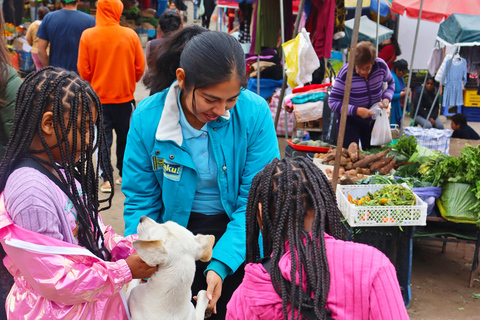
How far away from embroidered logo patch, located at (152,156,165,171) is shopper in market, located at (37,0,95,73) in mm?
4733

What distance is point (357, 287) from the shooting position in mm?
1431

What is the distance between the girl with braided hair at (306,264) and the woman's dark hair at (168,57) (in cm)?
84

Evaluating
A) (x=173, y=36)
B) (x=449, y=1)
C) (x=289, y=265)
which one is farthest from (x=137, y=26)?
(x=289, y=265)

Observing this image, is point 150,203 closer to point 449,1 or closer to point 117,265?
point 117,265

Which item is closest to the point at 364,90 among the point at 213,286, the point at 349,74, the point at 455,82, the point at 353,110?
the point at 353,110

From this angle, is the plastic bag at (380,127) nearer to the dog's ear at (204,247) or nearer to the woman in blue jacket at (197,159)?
the woman in blue jacket at (197,159)

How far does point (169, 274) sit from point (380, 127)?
4.69m

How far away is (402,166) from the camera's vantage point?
5195mm

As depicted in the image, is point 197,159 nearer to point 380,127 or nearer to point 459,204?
point 459,204

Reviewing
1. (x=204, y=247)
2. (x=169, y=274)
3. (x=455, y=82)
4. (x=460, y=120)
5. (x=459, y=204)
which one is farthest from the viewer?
(x=455, y=82)

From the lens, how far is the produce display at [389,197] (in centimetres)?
400

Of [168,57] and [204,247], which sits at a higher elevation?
[168,57]

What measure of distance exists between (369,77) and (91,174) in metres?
4.73

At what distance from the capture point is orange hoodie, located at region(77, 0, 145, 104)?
19.1 feet
